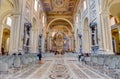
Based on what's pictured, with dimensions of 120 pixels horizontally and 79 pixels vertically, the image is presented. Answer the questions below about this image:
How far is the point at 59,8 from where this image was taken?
2386 cm

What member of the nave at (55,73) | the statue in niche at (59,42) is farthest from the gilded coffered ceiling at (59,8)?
the nave at (55,73)

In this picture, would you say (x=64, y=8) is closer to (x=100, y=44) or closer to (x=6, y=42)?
(x=6, y=42)

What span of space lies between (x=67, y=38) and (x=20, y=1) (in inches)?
968

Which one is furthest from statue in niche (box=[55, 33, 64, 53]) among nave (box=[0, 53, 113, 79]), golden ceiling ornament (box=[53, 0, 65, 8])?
nave (box=[0, 53, 113, 79])

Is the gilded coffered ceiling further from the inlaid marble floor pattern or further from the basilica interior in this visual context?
the inlaid marble floor pattern

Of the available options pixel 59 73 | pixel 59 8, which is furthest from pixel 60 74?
pixel 59 8

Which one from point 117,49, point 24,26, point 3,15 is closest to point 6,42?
point 3,15

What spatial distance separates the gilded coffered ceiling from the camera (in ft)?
68.8

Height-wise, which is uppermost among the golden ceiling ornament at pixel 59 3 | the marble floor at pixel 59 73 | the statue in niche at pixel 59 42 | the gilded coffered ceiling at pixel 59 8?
the golden ceiling ornament at pixel 59 3

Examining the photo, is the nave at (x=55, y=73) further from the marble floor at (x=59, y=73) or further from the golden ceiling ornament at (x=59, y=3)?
the golden ceiling ornament at (x=59, y=3)

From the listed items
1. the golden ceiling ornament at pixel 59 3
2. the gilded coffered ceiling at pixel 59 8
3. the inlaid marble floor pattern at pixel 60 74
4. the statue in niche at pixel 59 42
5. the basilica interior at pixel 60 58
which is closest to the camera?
the inlaid marble floor pattern at pixel 60 74

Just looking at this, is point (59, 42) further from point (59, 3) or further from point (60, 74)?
point (60, 74)

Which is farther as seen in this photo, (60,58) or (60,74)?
(60,58)

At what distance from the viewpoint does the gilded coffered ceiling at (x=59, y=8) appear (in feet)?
68.8
